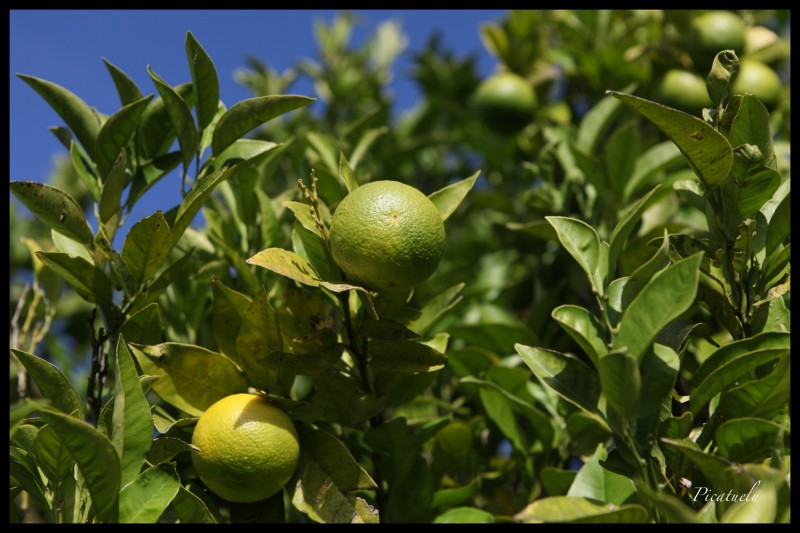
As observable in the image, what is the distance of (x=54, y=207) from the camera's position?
5.09 ft

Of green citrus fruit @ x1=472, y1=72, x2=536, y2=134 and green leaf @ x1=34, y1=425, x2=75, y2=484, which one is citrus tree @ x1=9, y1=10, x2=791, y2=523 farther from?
green citrus fruit @ x1=472, y1=72, x2=536, y2=134

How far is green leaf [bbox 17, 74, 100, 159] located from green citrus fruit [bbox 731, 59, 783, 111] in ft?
6.17

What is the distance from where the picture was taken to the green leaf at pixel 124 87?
177 centimetres

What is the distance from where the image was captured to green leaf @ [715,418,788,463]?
4.01 ft

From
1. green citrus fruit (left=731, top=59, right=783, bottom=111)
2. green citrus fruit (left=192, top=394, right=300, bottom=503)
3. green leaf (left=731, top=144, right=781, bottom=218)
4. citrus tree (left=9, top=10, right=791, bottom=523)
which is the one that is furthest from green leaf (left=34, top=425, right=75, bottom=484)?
green citrus fruit (left=731, top=59, right=783, bottom=111)

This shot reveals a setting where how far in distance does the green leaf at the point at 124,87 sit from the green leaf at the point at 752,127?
1.29m

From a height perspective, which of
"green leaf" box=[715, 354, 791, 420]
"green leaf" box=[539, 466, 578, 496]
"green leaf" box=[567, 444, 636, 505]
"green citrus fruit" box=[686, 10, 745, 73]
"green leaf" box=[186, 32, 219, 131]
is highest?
"green citrus fruit" box=[686, 10, 745, 73]

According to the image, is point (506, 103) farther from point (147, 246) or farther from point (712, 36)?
point (147, 246)

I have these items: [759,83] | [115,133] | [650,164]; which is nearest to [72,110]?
[115,133]

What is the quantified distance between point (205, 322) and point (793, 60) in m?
1.71

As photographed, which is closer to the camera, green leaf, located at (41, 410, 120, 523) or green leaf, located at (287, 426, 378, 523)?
green leaf, located at (41, 410, 120, 523)

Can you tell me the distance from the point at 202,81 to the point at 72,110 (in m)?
0.30
